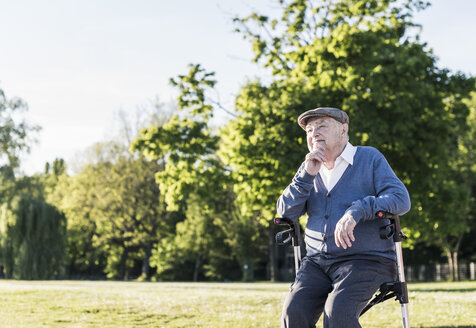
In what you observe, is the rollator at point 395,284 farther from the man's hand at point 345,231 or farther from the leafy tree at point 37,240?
the leafy tree at point 37,240

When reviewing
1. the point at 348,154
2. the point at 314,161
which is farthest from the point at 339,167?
the point at 314,161

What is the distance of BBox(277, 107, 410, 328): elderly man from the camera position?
10.9ft

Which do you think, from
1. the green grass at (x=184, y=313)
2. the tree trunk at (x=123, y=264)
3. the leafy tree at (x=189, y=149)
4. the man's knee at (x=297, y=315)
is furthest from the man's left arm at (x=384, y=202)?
the tree trunk at (x=123, y=264)

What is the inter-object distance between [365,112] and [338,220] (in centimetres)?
1180

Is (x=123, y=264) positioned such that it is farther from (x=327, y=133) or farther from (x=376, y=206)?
(x=376, y=206)

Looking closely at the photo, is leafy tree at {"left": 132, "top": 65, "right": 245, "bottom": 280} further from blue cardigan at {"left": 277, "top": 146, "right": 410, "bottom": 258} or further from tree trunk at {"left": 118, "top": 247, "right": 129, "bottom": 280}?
tree trunk at {"left": 118, "top": 247, "right": 129, "bottom": 280}

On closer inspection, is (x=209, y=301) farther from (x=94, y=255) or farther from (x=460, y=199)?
(x=94, y=255)

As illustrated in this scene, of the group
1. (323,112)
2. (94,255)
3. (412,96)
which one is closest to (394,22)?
(412,96)

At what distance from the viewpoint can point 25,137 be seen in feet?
121

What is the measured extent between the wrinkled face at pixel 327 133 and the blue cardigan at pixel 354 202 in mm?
169

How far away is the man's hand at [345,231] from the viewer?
10.8 ft

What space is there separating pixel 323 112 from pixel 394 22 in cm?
1652

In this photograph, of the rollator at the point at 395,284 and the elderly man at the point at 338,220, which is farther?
the rollator at the point at 395,284

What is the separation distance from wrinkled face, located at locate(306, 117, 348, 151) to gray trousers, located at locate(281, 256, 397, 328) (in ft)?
2.58
